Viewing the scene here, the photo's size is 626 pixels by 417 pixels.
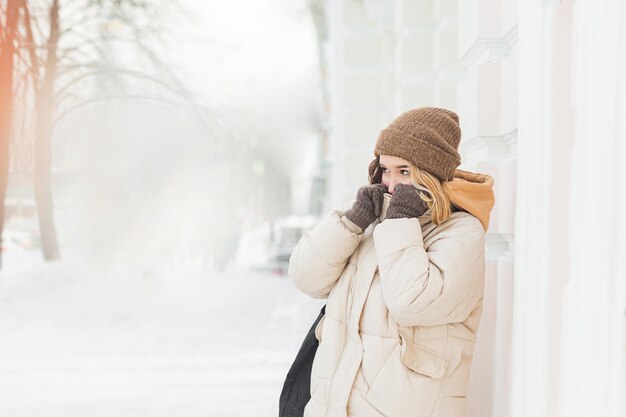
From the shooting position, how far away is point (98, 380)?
12.4 feet

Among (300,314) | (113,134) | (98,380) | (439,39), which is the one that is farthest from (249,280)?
(439,39)

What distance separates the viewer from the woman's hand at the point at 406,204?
128cm

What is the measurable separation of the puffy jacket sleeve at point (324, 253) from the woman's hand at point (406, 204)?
0.32 feet

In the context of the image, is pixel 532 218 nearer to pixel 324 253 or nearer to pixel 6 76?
pixel 324 253

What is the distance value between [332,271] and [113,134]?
497 cm

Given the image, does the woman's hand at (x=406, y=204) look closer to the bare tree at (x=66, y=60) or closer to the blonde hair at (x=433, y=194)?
the blonde hair at (x=433, y=194)

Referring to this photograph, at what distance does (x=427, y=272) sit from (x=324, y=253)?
9.6 inches

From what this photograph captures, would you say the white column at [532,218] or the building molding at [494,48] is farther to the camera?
the building molding at [494,48]

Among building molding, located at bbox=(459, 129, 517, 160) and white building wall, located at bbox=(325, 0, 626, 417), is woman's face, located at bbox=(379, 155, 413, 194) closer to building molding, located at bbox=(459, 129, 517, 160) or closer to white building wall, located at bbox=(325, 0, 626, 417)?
white building wall, located at bbox=(325, 0, 626, 417)

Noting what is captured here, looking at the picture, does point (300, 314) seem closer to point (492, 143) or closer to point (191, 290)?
point (191, 290)

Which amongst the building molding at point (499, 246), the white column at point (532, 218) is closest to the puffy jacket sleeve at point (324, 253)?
the white column at point (532, 218)

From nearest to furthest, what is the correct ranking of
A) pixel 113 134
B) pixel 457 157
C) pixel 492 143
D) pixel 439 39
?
pixel 457 157 → pixel 492 143 → pixel 439 39 → pixel 113 134

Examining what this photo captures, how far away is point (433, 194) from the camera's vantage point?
129 cm

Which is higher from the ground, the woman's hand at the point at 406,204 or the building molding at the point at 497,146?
the building molding at the point at 497,146
